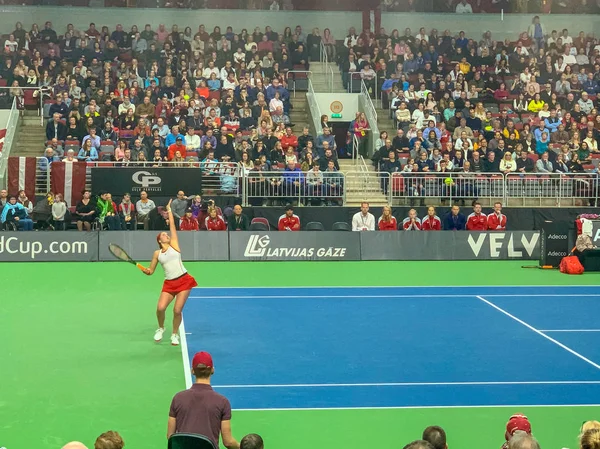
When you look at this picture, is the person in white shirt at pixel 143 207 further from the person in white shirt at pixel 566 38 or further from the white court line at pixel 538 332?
the person in white shirt at pixel 566 38

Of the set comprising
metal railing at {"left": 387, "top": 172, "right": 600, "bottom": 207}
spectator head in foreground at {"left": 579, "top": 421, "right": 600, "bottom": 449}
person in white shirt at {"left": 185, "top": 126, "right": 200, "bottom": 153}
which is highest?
person in white shirt at {"left": 185, "top": 126, "right": 200, "bottom": 153}

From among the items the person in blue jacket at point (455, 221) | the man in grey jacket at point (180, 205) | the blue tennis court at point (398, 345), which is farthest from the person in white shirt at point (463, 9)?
the blue tennis court at point (398, 345)

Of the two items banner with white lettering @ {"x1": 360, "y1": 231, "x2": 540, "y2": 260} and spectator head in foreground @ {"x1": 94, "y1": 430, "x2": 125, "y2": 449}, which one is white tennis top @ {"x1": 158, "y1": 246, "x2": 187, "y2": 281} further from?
banner with white lettering @ {"x1": 360, "y1": 231, "x2": 540, "y2": 260}

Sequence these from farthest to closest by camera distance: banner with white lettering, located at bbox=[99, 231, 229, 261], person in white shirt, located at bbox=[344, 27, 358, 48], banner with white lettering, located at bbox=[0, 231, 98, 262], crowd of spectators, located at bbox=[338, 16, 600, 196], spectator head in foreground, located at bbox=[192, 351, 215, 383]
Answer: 1. person in white shirt, located at bbox=[344, 27, 358, 48]
2. crowd of spectators, located at bbox=[338, 16, 600, 196]
3. banner with white lettering, located at bbox=[99, 231, 229, 261]
4. banner with white lettering, located at bbox=[0, 231, 98, 262]
5. spectator head in foreground, located at bbox=[192, 351, 215, 383]

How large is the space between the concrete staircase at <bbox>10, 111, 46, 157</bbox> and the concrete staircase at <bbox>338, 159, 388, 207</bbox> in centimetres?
1038

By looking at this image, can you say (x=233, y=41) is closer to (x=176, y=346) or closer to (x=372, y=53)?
(x=372, y=53)

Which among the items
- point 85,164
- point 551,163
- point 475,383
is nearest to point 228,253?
point 85,164

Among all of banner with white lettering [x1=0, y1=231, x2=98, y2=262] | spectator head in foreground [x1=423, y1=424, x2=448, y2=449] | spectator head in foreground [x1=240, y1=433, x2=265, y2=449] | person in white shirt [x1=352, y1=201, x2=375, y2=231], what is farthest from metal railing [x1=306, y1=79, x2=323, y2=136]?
spectator head in foreground [x1=240, y1=433, x2=265, y2=449]

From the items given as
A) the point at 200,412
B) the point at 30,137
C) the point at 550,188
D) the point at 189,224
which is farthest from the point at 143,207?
the point at 200,412

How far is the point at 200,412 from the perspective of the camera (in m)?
8.20

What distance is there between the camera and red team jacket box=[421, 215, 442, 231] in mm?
29047

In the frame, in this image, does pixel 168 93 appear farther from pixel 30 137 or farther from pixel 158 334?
pixel 158 334

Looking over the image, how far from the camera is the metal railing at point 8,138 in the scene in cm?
2984

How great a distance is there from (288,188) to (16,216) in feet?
26.0
